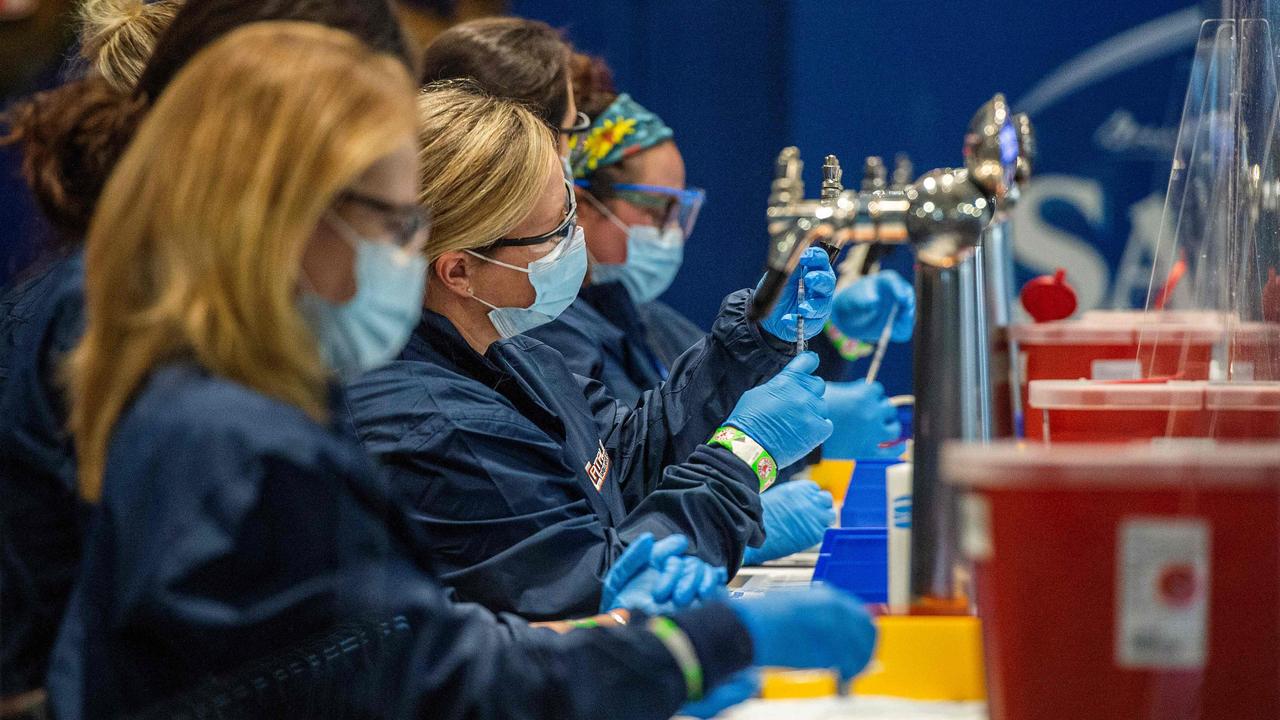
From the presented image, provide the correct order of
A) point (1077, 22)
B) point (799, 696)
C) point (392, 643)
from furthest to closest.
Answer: point (1077, 22) → point (799, 696) → point (392, 643)

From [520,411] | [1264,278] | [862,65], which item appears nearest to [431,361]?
[520,411]

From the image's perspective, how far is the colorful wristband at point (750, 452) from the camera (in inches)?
75.6

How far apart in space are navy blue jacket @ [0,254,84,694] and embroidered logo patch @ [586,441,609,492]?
948 mm

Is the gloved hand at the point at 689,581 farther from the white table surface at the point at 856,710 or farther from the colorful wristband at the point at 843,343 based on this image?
the colorful wristband at the point at 843,343

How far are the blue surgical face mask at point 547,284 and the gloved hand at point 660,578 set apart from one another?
1.75 feet

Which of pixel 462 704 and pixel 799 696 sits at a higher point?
pixel 462 704

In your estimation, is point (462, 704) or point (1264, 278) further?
point (1264, 278)

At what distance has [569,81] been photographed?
272 cm

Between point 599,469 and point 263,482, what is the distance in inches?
46.5

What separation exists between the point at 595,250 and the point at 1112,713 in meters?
2.23

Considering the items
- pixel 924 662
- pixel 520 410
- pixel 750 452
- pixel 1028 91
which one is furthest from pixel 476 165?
pixel 1028 91

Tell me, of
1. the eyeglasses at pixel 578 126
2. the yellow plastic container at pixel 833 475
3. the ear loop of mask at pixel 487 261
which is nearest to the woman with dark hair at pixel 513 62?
the eyeglasses at pixel 578 126

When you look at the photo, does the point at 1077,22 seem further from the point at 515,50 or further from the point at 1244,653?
the point at 1244,653

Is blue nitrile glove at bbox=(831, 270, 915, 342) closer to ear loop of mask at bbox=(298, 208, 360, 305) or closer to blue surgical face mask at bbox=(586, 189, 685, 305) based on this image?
blue surgical face mask at bbox=(586, 189, 685, 305)
